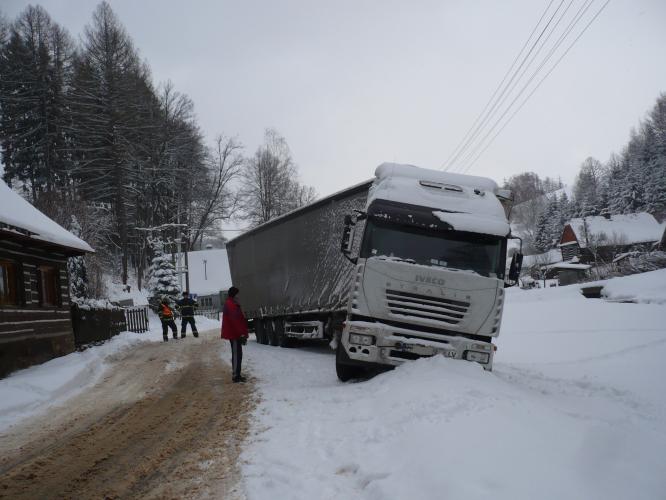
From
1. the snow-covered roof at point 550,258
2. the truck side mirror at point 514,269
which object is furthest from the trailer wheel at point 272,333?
the snow-covered roof at point 550,258

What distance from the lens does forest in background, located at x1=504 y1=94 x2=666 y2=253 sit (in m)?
59.4

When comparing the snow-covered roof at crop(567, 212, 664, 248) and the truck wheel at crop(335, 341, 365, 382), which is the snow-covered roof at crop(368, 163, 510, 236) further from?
the snow-covered roof at crop(567, 212, 664, 248)

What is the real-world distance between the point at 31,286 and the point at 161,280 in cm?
2271

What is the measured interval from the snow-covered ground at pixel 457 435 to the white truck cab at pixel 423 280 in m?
0.51

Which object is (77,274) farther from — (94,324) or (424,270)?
(424,270)

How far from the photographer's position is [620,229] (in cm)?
5897

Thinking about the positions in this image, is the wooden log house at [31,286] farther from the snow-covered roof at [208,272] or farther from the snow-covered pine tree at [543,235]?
the snow-covered pine tree at [543,235]

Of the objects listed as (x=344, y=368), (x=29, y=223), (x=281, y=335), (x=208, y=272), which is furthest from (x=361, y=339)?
(x=208, y=272)

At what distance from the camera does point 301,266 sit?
13.7 m

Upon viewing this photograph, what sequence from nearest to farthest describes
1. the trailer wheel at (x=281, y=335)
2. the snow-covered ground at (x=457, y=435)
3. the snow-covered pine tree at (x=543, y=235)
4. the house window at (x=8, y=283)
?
the snow-covered ground at (x=457, y=435)
the house window at (x=8, y=283)
the trailer wheel at (x=281, y=335)
the snow-covered pine tree at (x=543, y=235)

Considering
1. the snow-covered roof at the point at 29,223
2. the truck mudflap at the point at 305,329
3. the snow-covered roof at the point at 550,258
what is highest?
the snow-covered roof at the point at 29,223

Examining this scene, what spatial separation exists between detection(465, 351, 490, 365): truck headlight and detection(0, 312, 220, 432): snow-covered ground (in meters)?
6.89

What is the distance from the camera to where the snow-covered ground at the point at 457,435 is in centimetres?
350

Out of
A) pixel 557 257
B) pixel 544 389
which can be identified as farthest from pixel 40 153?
pixel 557 257
